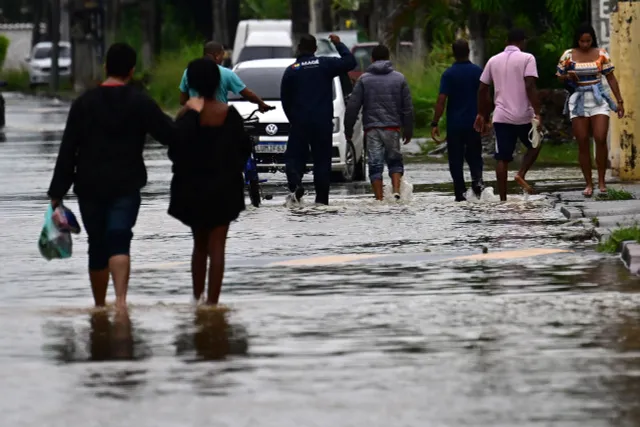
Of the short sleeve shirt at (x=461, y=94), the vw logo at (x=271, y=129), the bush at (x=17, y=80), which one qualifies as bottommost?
the bush at (x=17, y=80)

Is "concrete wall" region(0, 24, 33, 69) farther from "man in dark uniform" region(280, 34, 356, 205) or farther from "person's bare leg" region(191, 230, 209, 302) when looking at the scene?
"person's bare leg" region(191, 230, 209, 302)

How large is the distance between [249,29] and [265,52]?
8.52ft

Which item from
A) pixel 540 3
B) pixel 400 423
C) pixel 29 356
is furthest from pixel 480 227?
pixel 540 3

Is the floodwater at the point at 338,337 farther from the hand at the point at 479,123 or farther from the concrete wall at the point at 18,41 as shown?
the concrete wall at the point at 18,41

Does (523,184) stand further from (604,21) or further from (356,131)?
(356,131)

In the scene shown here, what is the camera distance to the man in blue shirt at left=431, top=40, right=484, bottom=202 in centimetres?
2017

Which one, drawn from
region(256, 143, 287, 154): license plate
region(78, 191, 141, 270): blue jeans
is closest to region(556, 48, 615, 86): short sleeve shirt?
region(256, 143, 287, 154): license plate

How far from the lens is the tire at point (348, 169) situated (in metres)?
24.9

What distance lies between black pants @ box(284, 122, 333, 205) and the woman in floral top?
246 cm

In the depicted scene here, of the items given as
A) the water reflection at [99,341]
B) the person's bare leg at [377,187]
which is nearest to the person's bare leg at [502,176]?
the person's bare leg at [377,187]

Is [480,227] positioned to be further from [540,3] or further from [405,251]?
[540,3]

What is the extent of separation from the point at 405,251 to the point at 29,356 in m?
5.42

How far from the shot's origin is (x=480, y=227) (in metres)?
16.9

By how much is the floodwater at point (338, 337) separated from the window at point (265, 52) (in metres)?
29.3
